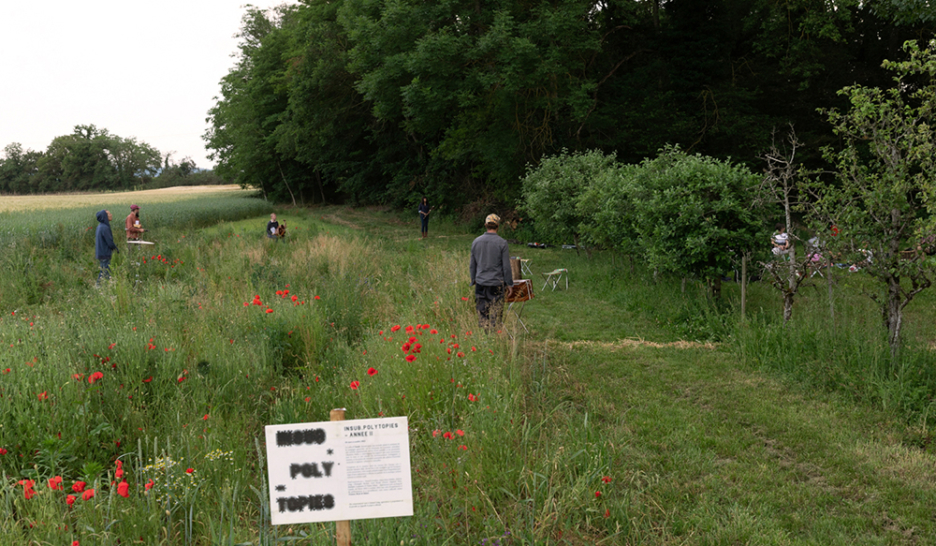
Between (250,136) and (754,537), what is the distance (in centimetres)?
4421

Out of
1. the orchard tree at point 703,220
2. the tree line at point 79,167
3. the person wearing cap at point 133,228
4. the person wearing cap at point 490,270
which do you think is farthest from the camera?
the tree line at point 79,167

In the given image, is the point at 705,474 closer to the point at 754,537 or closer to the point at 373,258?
the point at 754,537

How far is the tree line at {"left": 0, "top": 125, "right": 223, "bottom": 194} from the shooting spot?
93.6 meters

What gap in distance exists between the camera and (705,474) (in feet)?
14.7

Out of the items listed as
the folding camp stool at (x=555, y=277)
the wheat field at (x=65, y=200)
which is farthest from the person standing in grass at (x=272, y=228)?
the wheat field at (x=65, y=200)

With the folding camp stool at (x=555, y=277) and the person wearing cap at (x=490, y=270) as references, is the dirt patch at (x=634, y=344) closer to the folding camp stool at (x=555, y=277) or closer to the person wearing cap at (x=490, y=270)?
the person wearing cap at (x=490, y=270)

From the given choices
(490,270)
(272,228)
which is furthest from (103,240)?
(490,270)

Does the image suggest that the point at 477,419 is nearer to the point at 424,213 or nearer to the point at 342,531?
the point at 342,531

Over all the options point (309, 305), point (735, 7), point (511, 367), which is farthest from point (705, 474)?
point (735, 7)

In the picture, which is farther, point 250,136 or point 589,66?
point 250,136

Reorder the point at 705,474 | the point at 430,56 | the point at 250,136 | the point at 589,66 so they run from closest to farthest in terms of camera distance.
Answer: the point at 705,474, the point at 430,56, the point at 589,66, the point at 250,136

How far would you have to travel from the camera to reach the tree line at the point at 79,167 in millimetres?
93625

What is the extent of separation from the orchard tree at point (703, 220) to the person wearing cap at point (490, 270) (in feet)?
9.64

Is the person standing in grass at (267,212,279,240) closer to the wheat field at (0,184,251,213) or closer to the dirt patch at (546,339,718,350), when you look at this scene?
the dirt patch at (546,339,718,350)
